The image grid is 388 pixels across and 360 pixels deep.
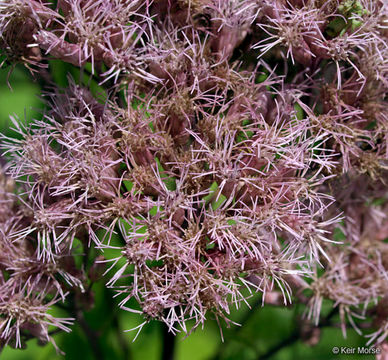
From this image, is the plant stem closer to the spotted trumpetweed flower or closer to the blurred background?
the blurred background

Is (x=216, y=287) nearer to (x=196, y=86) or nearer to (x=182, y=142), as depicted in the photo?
(x=182, y=142)

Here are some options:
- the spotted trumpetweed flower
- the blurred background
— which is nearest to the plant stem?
the blurred background

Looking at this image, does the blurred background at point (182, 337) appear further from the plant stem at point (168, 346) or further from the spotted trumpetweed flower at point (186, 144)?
the spotted trumpetweed flower at point (186, 144)

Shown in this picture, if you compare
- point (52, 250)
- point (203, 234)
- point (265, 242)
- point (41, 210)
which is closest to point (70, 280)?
point (52, 250)

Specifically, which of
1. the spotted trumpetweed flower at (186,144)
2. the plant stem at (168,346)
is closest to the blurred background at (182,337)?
the plant stem at (168,346)

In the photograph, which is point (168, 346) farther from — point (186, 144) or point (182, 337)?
point (186, 144)

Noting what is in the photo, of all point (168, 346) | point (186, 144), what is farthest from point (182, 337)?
point (186, 144)
